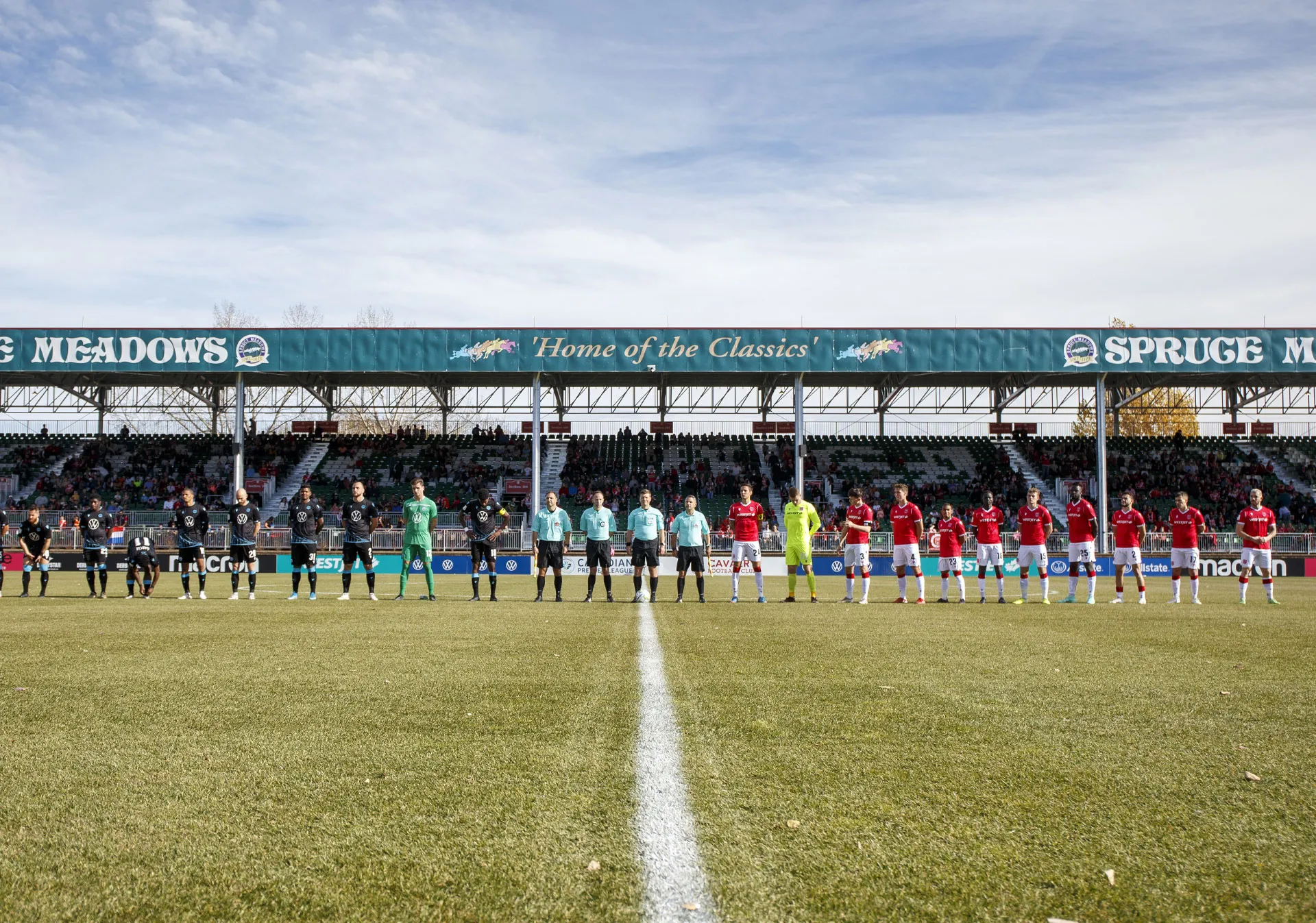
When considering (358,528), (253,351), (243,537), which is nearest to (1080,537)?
(358,528)

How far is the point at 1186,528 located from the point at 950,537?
12.9ft

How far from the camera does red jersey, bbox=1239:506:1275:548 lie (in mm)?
17516

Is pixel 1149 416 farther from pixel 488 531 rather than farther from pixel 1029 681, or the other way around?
pixel 1029 681

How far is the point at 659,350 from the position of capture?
110ft

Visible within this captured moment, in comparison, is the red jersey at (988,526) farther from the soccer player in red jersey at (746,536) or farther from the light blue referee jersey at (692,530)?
the light blue referee jersey at (692,530)

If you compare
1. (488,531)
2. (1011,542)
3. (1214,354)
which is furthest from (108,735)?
(1214,354)

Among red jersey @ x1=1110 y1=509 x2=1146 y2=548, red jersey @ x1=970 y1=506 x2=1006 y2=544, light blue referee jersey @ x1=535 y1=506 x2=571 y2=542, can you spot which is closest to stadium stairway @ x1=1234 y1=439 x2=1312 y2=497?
red jersey @ x1=1110 y1=509 x2=1146 y2=548

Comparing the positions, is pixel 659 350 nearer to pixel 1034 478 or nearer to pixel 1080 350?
pixel 1080 350

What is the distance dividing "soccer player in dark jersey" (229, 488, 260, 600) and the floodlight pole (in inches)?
551

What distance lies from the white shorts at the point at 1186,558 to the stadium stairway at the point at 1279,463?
81.9ft

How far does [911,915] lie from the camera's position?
2732mm

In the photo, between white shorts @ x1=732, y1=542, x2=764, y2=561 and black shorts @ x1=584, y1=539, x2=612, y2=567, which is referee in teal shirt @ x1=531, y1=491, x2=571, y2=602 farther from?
white shorts @ x1=732, y1=542, x2=764, y2=561

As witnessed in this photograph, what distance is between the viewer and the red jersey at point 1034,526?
17.2 metres

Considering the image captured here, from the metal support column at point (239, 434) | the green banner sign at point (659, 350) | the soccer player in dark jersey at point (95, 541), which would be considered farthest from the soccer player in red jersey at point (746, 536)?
the metal support column at point (239, 434)
